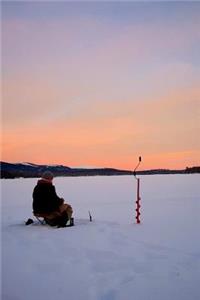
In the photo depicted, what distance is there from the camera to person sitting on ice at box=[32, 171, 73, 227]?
916 centimetres

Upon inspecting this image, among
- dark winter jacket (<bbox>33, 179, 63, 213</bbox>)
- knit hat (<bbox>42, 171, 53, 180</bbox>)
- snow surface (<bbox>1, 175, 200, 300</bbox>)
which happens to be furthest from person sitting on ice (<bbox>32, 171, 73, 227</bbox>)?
snow surface (<bbox>1, 175, 200, 300</bbox>)

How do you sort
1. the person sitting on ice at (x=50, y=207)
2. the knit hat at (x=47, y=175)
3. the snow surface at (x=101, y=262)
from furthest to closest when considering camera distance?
1. the knit hat at (x=47, y=175)
2. the person sitting on ice at (x=50, y=207)
3. the snow surface at (x=101, y=262)

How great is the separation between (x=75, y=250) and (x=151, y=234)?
83.1 inches

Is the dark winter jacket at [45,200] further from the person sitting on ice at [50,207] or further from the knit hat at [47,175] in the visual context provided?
the knit hat at [47,175]

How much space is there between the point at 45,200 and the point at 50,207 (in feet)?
0.59

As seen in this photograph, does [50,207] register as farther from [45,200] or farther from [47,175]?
[47,175]

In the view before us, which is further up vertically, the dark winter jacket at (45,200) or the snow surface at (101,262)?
the dark winter jacket at (45,200)

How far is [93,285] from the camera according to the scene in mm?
5012

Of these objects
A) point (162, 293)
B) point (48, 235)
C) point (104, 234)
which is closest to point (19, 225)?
point (48, 235)

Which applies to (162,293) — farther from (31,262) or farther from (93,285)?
(31,262)

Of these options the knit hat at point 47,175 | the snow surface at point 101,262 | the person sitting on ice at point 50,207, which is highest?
the knit hat at point 47,175

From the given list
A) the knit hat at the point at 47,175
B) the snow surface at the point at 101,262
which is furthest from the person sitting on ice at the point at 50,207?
the snow surface at the point at 101,262

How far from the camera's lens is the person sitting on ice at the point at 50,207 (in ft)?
30.1

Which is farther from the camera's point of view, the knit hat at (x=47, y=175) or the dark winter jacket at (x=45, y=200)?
the knit hat at (x=47, y=175)
